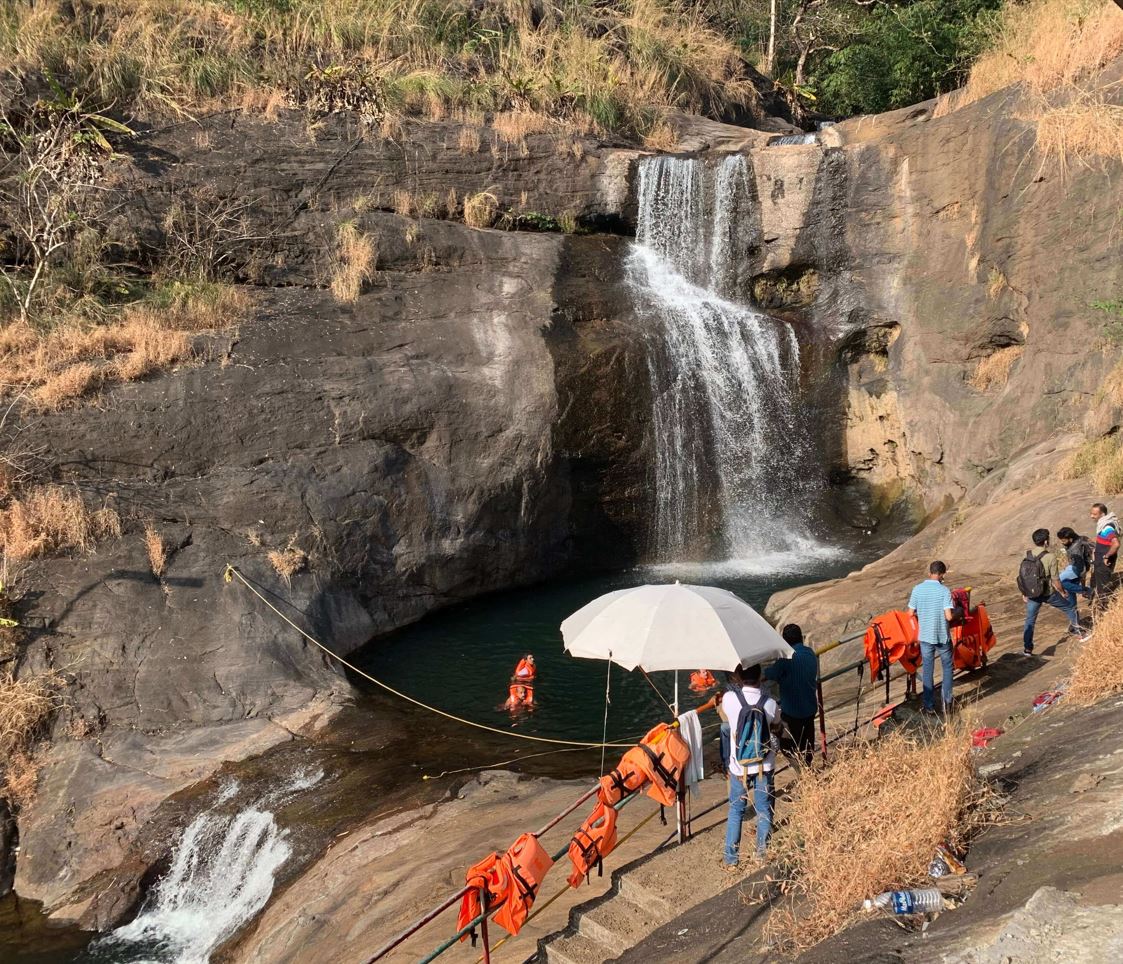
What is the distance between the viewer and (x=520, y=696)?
1182 cm

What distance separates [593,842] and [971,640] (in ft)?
15.1

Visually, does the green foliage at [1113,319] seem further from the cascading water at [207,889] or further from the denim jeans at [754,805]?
the cascading water at [207,889]

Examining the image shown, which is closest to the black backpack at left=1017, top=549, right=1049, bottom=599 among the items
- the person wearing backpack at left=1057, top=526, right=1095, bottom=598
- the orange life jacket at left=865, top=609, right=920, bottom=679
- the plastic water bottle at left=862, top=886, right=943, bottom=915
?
the person wearing backpack at left=1057, top=526, right=1095, bottom=598

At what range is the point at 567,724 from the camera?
1129cm

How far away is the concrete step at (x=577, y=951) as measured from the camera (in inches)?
234

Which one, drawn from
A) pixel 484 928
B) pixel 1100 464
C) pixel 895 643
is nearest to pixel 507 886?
pixel 484 928

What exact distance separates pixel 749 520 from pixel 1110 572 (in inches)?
345

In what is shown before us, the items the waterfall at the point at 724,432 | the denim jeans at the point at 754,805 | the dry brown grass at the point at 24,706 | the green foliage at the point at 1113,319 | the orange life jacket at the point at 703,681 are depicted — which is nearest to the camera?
the denim jeans at the point at 754,805

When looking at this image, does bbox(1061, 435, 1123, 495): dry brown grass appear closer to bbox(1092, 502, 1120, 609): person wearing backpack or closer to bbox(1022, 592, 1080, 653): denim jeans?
bbox(1092, 502, 1120, 609): person wearing backpack

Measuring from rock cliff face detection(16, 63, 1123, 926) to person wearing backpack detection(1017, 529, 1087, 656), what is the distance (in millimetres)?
6148

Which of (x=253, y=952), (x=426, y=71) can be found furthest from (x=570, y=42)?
(x=253, y=952)

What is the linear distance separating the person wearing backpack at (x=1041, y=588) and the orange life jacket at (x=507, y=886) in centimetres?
558

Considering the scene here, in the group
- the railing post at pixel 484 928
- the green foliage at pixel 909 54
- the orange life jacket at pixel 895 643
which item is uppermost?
the green foliage at pixel 909 54

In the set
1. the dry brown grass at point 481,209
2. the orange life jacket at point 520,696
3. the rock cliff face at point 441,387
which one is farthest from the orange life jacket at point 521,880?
the dry brown grass at point 481,209
